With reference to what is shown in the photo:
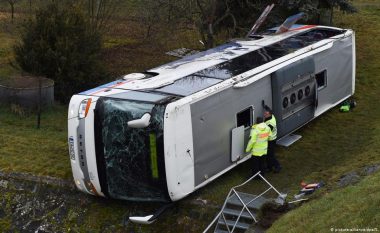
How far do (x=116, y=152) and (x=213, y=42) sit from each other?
9460mm

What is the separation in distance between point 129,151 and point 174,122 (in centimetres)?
95

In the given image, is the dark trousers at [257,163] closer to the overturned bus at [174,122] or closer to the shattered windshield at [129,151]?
the overturned bus at [174,122]

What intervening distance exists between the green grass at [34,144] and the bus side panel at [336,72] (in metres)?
6.03

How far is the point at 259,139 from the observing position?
10586 mm

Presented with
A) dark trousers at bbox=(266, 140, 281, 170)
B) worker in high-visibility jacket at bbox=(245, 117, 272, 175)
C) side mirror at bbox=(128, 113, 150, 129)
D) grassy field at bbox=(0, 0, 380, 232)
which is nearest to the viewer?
grassy field at bbox=(0, 0, 380, 232)

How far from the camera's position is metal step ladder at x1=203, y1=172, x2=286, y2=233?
916 centimetres

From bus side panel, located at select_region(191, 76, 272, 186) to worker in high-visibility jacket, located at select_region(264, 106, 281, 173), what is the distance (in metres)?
0.37

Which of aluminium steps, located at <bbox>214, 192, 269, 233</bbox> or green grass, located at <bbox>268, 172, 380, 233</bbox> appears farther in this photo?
aluminium steps, located at <bbox>214, 192, 269, 233</bbox>

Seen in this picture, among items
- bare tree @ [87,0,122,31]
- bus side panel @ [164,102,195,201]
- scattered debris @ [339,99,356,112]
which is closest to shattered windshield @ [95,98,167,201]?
bus side panel @ [164,102,195,201]

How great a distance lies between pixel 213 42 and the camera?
18.3 m

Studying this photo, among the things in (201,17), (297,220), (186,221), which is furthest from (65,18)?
(297,220)

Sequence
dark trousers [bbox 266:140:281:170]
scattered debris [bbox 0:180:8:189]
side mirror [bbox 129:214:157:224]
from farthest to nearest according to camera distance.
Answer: scattered debris [bbox 0:180:8:189] → dark trousers [bbox 266:140:281:170] → side mirror [bbox 129:214:157:224]

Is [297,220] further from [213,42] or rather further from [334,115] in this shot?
[213,42]

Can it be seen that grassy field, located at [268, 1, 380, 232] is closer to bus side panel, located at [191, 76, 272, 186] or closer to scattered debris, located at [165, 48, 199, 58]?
bus side panel, located at [191, 76, 272, 186]
